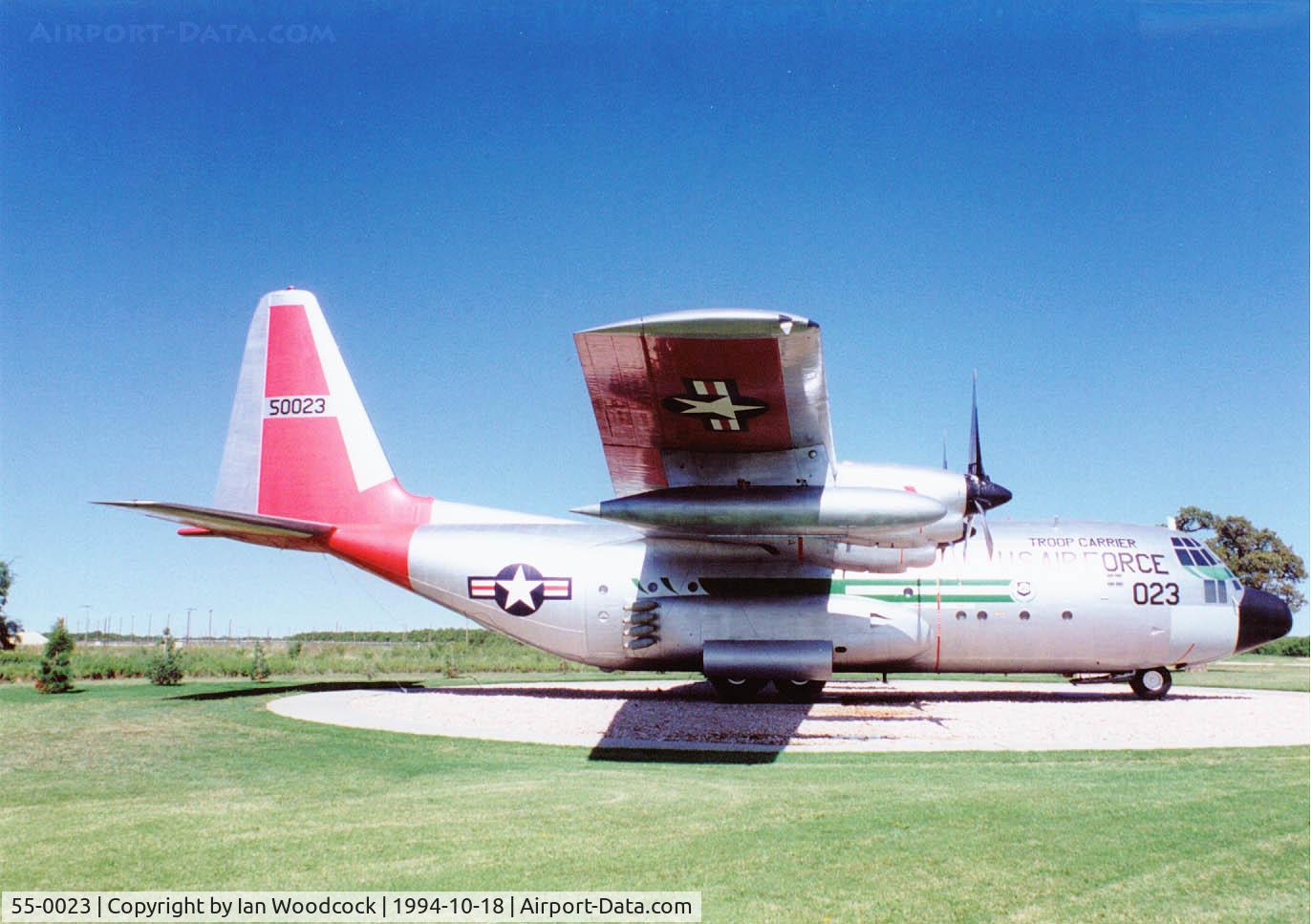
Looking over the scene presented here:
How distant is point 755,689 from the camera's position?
634 inches

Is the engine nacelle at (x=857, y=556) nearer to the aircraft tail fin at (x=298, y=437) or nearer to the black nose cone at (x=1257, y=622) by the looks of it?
the black nose cone at (x=1257, y=622)

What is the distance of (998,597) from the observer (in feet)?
51.6

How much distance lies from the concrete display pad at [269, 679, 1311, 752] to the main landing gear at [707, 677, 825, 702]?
0.31 meters

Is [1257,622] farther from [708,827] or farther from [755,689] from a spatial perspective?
[708,827]

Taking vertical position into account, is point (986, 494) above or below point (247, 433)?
below

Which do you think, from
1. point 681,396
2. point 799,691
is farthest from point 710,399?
point 799,691

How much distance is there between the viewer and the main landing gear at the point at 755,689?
15602 millimetres

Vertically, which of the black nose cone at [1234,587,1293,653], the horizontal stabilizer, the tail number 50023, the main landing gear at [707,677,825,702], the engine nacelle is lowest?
the main landing gear at [707,677,825,702]

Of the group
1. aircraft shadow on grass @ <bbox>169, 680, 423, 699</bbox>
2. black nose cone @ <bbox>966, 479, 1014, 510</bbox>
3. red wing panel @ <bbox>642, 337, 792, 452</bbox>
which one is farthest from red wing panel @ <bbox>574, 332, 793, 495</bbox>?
aircraft shadow on grass @ <bbox>169, 680, 423, 699</bbox>

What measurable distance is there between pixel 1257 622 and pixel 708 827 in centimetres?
1355

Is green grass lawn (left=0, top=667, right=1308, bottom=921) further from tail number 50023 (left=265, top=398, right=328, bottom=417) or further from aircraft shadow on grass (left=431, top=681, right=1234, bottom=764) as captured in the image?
tail number 50023 (left=265, top=398, right=328, bottom=417)

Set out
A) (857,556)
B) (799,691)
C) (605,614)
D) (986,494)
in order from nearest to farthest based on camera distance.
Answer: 1. (986,494)
2. (857,556)
3. (605,614)
4. (799,691)

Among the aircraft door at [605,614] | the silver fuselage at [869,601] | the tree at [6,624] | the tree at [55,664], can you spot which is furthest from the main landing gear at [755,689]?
the tree at [6,624]

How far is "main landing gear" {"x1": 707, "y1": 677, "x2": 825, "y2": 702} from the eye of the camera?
51.2ft
